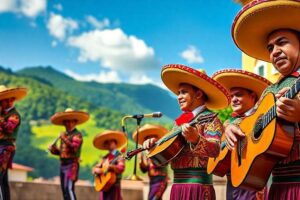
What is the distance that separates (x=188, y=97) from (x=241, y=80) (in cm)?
60

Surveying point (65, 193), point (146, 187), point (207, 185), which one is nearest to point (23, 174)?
point (146, 187)

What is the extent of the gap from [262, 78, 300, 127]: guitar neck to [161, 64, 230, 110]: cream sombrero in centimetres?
199

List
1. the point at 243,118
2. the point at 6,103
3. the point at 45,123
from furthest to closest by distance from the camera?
the point at 45,123 < the point at 6,103 < the point at 243,118

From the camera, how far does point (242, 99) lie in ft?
18.6

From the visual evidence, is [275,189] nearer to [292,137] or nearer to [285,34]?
[292,137]

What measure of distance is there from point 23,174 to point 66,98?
62653 millimetres

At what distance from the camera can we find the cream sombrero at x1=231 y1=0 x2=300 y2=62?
333cm

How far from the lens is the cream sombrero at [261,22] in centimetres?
333

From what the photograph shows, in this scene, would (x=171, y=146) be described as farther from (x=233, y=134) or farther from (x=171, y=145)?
(x=233, y=134)

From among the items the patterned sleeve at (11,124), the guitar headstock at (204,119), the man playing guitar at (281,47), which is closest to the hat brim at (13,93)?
the patterned sleeve at (11,124)

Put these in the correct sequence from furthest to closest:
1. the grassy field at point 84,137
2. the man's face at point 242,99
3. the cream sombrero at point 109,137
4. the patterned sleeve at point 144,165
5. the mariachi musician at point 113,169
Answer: the grassy field at point 84,137
the patterned sleeve at point 144,165
the cream sombrero at point 109,137
the mariachi musician at point 113,169
the man's face at point 242,99

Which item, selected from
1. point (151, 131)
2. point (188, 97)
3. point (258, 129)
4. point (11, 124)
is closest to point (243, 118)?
point (258, 129)

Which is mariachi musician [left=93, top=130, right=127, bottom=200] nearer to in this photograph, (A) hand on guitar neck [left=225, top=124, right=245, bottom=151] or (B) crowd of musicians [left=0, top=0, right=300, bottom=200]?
(B) crowd of musicians [left=0, top=0, right=300, bottom=200]

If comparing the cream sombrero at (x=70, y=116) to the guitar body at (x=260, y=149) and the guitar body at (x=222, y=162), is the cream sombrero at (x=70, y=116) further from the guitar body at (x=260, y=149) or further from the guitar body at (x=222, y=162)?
the guitar body at (x=260, y=149)
